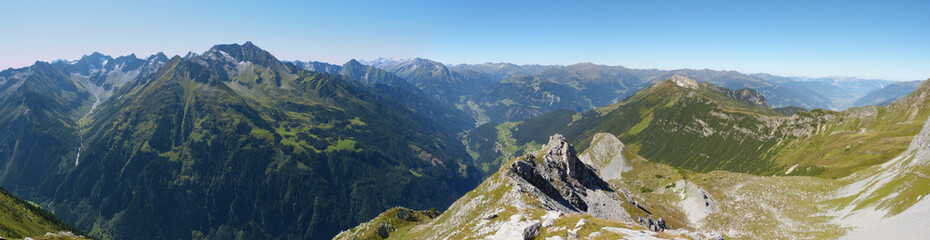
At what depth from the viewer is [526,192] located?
80.8m

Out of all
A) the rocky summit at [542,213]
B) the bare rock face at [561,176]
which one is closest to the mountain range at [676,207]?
the rocky summit at [542,213]

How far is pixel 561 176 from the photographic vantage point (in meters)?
110

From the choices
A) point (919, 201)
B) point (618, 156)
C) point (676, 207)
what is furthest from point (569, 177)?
point (618, 156)

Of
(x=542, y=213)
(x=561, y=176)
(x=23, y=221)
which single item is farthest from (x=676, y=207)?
(x=23, y=221)

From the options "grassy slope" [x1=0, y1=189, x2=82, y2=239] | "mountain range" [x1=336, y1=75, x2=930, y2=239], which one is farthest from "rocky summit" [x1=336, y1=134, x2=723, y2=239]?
"grassy slope" [x1=0, y1=189, x2=82, y2=239]

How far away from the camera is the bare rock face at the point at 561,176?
317ft

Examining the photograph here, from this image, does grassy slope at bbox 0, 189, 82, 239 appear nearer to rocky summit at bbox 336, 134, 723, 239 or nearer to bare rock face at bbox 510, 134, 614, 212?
rocky summit at bbox 336, 134, 723, 239

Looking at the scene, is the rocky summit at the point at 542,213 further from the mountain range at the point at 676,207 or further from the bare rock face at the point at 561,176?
the mountain range at the point at 676,207

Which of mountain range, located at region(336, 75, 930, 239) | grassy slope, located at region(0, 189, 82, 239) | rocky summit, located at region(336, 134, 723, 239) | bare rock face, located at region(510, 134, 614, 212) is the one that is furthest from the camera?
bare rock face, located at region(510, 134, 614, 212)

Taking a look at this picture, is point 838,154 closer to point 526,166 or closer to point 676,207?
point 676,207

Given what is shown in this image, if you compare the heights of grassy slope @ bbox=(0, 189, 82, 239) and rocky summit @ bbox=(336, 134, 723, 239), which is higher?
rocky summit @ bbox=(336, 134, 723, 239)

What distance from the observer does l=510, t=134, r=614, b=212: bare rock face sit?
3809 inches

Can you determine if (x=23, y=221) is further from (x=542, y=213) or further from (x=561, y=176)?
(x=561, y=176)

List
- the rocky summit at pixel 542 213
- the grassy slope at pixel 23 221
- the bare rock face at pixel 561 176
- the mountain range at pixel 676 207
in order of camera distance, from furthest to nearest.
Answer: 1. the bare rock face at pixel 561 176
2. the grassy slope at pixel 23 221
3. the mountain range at pixel 676 207
4. the rocky summit at pixel 542 213
